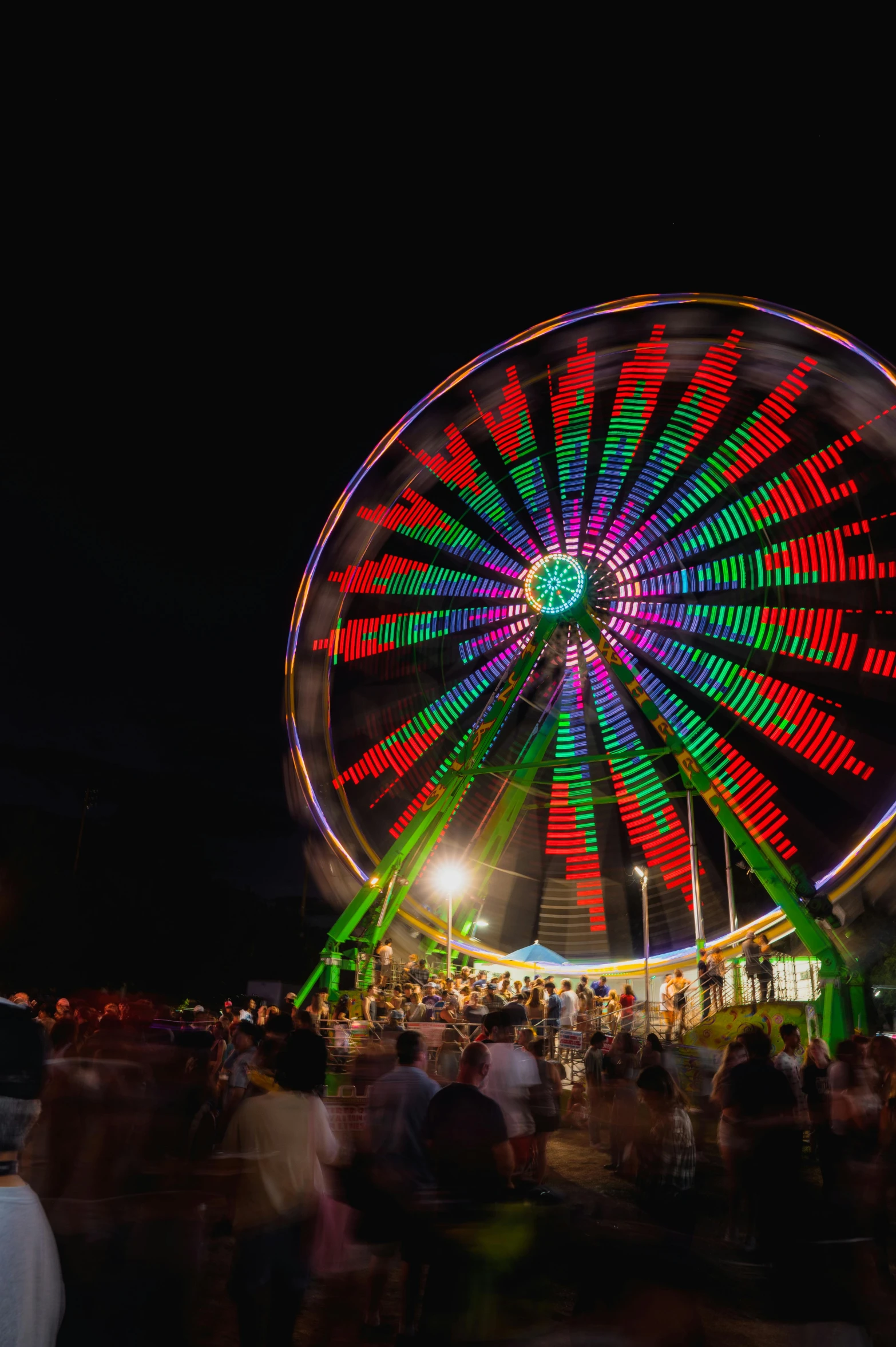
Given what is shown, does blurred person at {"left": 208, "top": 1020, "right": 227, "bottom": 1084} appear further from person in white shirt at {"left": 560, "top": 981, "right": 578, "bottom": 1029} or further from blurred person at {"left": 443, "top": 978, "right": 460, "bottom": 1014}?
person in white shirt at {"left": 560, "top": 981, "right": 578, "bottom": 1029}

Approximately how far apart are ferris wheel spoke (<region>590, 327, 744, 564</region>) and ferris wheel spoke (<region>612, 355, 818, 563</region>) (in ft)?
1.24

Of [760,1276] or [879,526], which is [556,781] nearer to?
[879,526]

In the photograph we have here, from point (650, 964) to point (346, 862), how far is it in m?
9.54

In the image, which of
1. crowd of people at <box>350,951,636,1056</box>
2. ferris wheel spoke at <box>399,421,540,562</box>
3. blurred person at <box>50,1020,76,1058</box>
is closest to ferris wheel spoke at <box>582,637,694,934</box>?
ferris wheel spoke at <box>399,421,540,562</box>

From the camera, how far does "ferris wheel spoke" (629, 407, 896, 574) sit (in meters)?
16.7

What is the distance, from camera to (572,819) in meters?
27.0

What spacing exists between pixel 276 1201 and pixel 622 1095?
4803 millimetres

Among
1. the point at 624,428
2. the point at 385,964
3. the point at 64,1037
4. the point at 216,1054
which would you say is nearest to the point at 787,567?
the point at 624,428

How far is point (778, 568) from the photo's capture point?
1802 cm

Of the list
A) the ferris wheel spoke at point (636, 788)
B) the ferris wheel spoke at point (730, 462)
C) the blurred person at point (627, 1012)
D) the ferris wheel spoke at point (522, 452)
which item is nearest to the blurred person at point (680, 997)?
the blurred person at point (627, 1012)

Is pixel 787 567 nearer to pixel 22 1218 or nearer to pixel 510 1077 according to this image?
pixel 510 1077

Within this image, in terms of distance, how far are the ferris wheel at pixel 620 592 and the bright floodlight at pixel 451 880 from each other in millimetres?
542

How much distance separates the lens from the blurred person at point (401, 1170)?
4.07 metres

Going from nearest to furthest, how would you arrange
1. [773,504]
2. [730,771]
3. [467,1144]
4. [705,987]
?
[467,1144] → [705,987] → [773,504] → [730,771]
